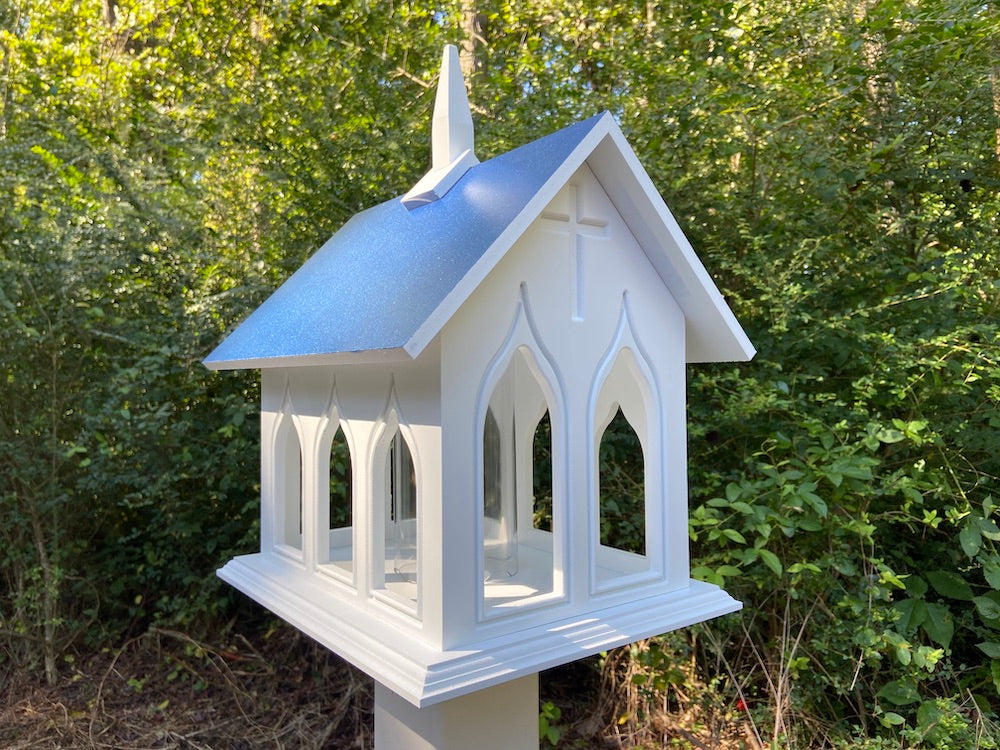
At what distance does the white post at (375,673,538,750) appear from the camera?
4.84ft

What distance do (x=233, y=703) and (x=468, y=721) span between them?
189 cm

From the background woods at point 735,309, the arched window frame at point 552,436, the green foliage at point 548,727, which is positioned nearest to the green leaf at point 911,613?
the background woods at point 735,309

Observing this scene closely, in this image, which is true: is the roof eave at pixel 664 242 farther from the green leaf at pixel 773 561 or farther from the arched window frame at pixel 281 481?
the arched window frame at pixel 281 481

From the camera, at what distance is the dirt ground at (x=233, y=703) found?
262 cm

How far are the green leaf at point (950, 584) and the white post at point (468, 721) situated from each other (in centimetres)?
181

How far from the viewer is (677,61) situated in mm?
3045

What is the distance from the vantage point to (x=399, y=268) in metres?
1.34

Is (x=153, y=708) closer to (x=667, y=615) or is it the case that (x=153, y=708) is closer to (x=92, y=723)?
(x=92, y=723)

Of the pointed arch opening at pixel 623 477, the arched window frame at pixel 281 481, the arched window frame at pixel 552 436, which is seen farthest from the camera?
the arched window frame at pixel 281 481

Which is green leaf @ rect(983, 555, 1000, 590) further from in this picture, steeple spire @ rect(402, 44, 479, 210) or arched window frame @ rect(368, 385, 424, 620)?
steeple spire @ rect(402, 44, 479, 210)

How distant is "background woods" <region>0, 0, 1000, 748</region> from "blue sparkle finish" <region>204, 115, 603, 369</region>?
1.33 meters

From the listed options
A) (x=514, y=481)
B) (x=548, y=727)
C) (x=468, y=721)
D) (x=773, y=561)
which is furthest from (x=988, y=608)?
(x=468, y=721)

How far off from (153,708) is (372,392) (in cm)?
235

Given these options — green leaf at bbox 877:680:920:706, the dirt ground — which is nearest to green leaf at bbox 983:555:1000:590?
green leaf at bbox 877:680:920:706
